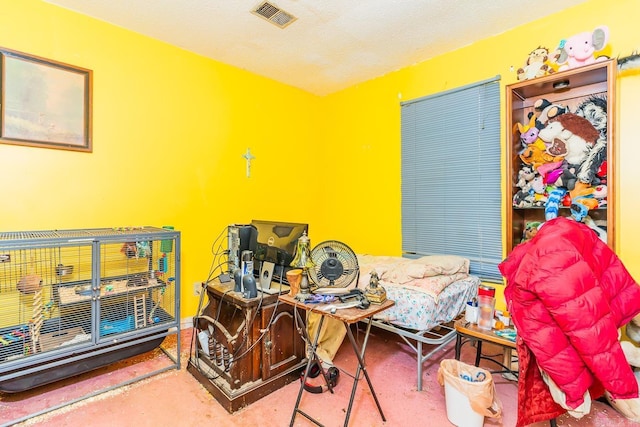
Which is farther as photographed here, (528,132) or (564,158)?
(528,132)

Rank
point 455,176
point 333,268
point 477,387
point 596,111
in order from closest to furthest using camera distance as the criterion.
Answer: point 477,387
point 333,268
point 596,111
point 455,176

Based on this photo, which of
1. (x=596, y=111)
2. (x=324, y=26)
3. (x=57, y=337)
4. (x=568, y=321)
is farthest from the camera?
(x=324, y=26)

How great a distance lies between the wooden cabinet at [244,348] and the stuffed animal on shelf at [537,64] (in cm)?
255

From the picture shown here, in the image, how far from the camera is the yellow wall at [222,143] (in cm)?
225

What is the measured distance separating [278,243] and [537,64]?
2.40 metres

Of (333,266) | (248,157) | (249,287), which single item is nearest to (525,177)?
(333,266)

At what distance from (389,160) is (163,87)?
2.37 m

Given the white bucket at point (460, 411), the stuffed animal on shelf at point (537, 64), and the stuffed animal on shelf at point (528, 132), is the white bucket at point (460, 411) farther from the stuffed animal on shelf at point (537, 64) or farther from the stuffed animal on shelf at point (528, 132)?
the stuffed animal on shelf at point (537, 64)

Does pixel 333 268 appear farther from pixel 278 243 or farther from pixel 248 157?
pixel 248 157

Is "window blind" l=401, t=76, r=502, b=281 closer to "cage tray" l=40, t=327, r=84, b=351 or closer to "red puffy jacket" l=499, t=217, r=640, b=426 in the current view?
"red puffy jacket" l=499, t=217, r=640, b=426

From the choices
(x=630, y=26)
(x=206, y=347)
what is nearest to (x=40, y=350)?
(x=206, y=347)

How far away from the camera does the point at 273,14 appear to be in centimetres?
247

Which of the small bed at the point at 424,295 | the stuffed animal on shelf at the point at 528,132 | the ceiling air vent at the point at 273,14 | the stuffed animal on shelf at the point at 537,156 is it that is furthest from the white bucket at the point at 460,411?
the ceiling air vent at the point at 273,14

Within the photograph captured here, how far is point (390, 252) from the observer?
3555 millimetres
